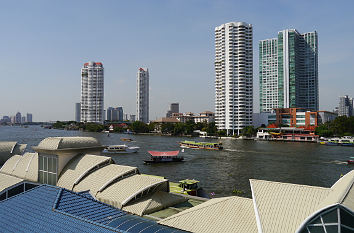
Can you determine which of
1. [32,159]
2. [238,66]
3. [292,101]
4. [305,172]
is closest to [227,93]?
[238,66]

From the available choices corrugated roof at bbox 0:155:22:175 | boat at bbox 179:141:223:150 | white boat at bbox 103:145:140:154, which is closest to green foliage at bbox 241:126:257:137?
boat at bbox 179:141:223:150

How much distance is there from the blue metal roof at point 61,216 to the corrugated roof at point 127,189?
3086mm

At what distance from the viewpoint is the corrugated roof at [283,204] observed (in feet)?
45.8

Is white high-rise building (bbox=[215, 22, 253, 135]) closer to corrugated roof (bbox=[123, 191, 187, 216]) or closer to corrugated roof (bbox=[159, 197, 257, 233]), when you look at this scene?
corrugated roof (bbox=[123, 191, 187, 216])

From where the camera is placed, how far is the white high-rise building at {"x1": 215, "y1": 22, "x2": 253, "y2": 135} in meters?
160

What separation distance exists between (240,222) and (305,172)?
43683mm

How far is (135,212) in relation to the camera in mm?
19578

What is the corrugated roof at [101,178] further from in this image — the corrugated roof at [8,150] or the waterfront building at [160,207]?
the corrugated roof at [8,150]

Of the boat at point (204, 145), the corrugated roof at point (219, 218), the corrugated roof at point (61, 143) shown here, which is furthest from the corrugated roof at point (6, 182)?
the boat at point (204, 145)

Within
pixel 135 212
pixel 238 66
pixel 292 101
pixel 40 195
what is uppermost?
pixel 238 66

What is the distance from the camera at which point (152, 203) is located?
20531 mm

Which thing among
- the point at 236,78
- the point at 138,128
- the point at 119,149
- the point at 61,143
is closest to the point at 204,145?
the point at 119,149

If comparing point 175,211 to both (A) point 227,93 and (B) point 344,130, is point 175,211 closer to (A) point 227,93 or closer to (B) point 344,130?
(B) point 344,130

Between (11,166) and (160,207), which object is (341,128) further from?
(11,166)
